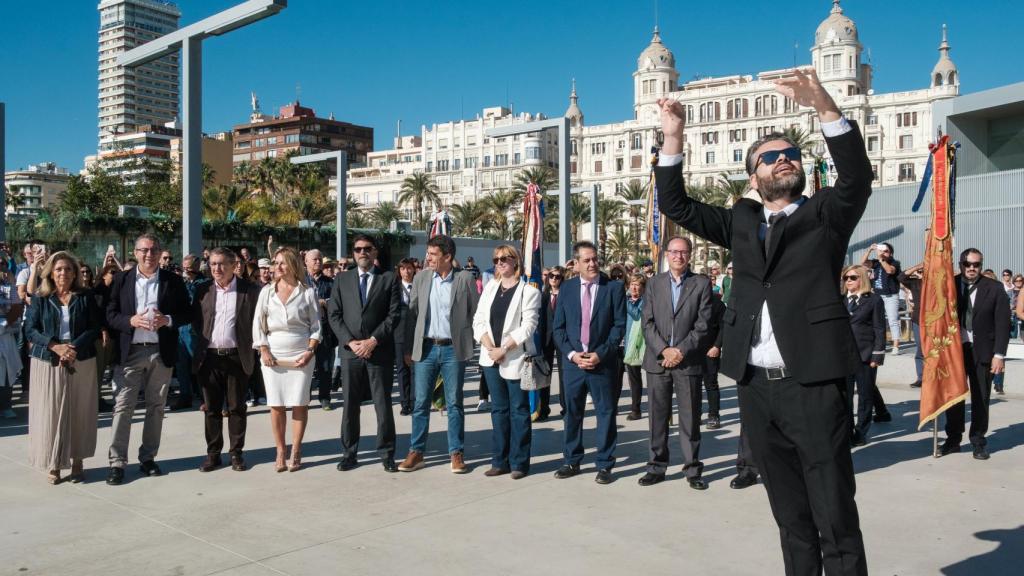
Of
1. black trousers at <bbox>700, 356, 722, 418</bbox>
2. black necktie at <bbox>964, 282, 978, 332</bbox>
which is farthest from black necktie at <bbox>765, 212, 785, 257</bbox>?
black trousers at <bbox>700, 356, 722, 418</bbox>

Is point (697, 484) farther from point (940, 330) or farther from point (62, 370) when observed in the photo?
point (62, 370)

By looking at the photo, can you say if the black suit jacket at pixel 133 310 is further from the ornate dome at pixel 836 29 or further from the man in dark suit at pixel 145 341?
the ornate dome at pixel 836 29

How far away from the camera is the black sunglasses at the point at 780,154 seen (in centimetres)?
344

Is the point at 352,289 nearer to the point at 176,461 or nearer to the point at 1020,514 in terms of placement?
the point at 176,461

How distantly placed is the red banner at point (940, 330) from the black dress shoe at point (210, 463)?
658 centimetres

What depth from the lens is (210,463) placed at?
7484 millimetres


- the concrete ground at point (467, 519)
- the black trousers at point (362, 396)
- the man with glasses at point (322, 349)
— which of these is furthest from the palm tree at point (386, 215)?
the concrete ground at point (467, 519)

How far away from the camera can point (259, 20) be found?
31.5 ft

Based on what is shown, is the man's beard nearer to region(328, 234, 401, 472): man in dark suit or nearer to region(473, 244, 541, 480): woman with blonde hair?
region(473, 244, 541, 480): woman with blonde hair

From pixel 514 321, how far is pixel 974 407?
462 cm

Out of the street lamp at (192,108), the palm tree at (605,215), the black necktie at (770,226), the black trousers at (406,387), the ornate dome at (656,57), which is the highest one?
the ornate dome at (656,57)

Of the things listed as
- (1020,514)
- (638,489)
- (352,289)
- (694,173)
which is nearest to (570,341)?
(638,489)

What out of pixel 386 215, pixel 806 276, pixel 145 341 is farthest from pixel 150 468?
pixel 386 215

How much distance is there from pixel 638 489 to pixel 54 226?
21.9m
